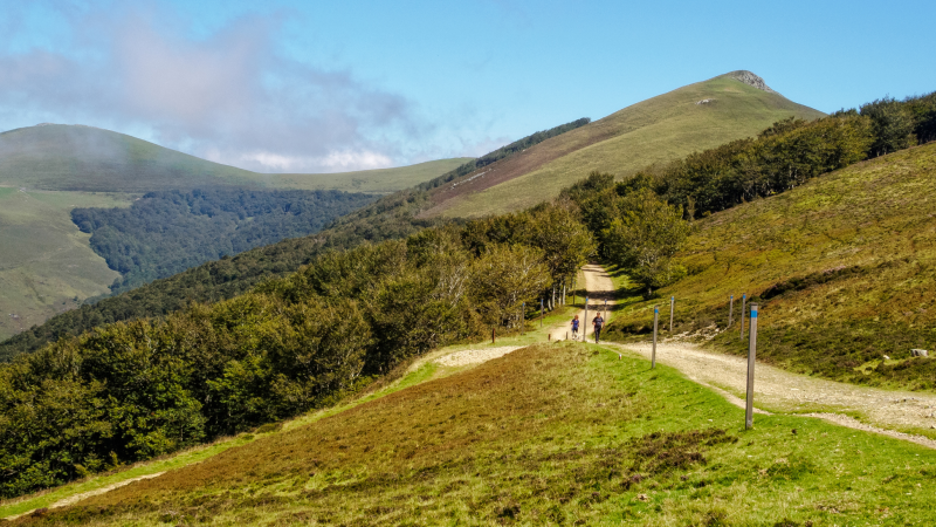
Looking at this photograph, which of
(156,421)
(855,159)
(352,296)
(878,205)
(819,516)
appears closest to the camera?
(819,516)

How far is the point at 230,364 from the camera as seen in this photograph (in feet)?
233

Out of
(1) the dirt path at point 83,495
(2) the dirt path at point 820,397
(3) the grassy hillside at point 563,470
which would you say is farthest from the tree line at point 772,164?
(1) the dirt path at point 83,495

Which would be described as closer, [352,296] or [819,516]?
[819,516]

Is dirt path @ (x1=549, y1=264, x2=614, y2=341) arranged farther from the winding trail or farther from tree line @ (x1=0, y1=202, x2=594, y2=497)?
the winding trail

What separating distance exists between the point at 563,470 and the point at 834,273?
43815 mm

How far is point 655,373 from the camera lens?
97.1ft

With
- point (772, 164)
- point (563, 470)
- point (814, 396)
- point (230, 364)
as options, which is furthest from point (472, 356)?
point (772, 164)

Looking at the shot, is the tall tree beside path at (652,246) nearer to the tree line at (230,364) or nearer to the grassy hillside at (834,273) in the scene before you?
the grassy hillside at (834,273)

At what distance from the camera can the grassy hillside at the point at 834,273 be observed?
A: 30.6 meters

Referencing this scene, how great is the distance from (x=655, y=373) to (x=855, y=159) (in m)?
122

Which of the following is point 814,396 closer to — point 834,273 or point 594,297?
A: point 834,273

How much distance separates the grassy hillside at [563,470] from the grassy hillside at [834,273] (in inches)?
427

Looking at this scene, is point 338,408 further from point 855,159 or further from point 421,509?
point 855,159

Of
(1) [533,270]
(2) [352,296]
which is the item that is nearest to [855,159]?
(1) [533,270]
